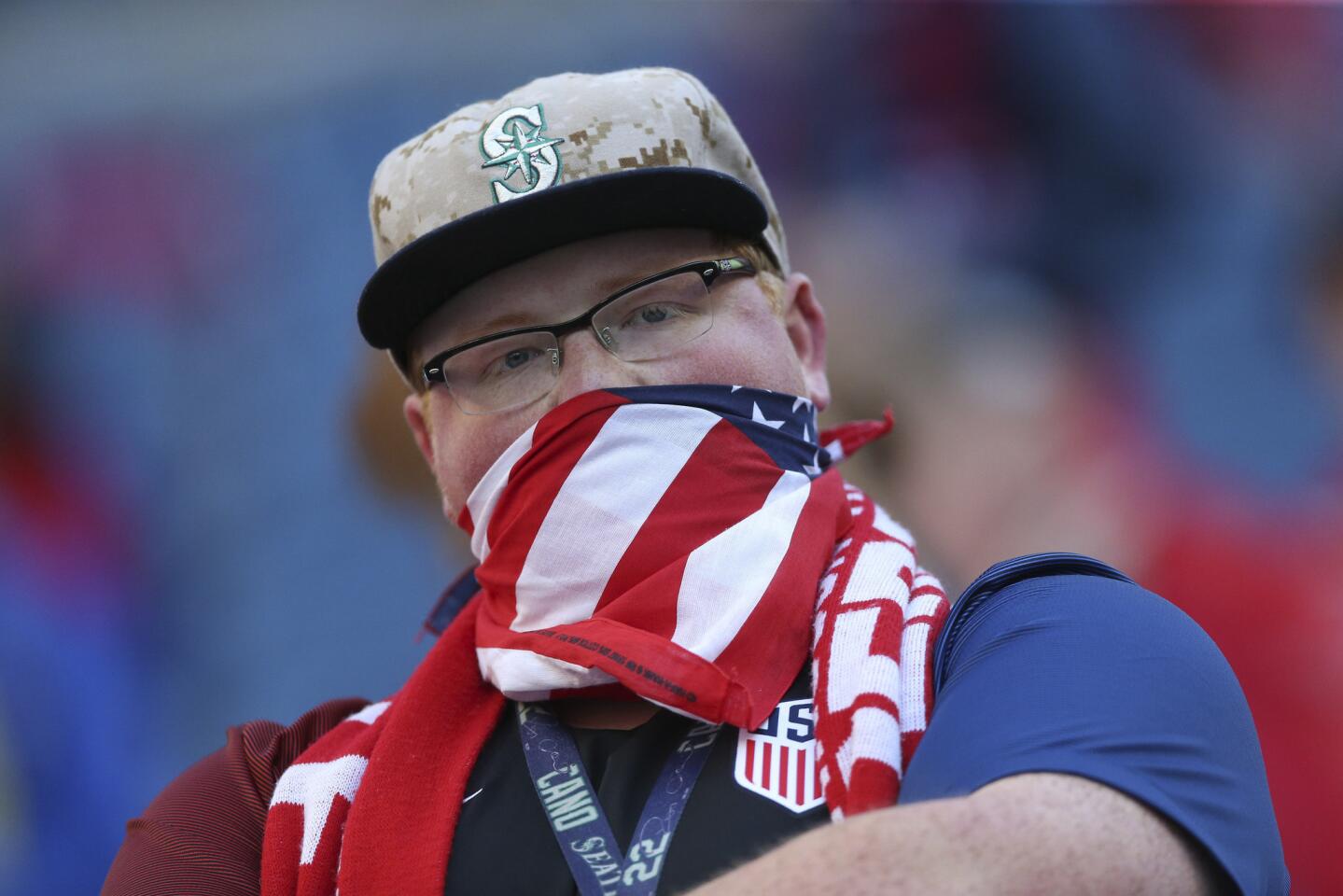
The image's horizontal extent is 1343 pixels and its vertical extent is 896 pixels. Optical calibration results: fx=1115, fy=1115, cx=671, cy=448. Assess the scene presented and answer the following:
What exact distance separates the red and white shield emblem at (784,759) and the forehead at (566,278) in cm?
67

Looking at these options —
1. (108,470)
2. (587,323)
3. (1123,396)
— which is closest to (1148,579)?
(1123,396)

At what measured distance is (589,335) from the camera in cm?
165

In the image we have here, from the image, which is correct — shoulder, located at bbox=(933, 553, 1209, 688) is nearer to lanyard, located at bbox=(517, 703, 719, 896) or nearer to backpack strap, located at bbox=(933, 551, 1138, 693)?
backpack strap, located at bbox=(933, 551, 1138, 693)

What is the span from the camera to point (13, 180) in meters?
3.42

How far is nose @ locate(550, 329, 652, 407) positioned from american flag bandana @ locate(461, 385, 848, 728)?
0.03 m

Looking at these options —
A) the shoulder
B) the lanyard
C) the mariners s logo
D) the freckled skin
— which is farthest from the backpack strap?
the mariners s logo

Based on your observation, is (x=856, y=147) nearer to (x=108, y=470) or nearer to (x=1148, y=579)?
(x=1148, y=579)

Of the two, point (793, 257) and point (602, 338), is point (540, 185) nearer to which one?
point (602, 338)

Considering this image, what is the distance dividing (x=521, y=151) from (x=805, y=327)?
59cm

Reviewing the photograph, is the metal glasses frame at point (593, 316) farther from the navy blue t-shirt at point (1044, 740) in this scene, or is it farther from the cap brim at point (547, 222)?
the navy blue t-shirt at point (1044, 740)

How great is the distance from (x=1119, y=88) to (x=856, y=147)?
80 cm

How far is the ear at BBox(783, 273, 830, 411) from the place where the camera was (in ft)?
6.33

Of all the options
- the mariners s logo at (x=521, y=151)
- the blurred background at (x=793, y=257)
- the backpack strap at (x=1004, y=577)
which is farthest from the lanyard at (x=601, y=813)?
the blurred background at (x=793, y=257)

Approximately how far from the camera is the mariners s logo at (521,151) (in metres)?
1.66
